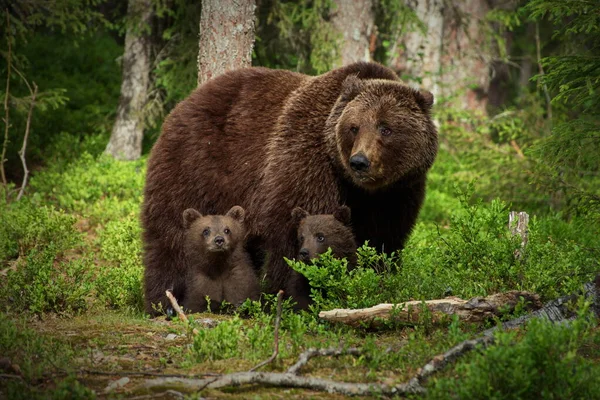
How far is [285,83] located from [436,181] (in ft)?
21.1

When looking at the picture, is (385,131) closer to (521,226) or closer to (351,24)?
(521,226)

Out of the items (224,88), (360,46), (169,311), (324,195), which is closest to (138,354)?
(169,311)

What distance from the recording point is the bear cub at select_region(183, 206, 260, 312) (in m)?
6.89

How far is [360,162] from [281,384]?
99.3 inches

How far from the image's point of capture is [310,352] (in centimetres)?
468

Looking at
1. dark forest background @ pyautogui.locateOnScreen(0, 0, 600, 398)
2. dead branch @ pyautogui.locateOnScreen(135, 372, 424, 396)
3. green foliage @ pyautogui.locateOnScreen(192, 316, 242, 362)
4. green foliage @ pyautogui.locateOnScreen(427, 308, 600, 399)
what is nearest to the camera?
green foliage @ pyautogui.locateOnScreen(427, 308, 600, 399)

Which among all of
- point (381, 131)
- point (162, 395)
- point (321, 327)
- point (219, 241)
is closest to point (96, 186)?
point (219, 241)

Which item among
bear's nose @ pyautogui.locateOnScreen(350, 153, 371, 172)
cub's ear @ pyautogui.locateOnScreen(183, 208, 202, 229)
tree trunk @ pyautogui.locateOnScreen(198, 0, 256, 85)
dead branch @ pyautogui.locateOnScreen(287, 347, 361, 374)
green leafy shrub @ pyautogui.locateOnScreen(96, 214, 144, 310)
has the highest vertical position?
tree trunk @ pyautogui.locateOnScreen(198, 0, 256, 85)

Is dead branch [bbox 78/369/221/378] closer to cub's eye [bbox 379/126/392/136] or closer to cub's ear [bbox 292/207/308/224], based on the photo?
cub's ear [bbox 292/207/308/224]

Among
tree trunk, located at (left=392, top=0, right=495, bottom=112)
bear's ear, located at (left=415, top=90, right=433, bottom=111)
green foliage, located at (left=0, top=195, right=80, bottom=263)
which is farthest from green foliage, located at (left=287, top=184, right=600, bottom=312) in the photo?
tree trunk, located at (left=392, top=0, right=495, bottom=112)

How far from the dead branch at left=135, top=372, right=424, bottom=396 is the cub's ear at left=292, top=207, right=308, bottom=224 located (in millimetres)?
2476

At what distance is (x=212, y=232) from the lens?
6844 mm

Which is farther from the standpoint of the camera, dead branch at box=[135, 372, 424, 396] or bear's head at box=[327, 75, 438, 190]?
bear's head at box=[327, 75, 438, 190]

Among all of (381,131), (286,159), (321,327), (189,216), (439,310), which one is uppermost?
(381,131)
